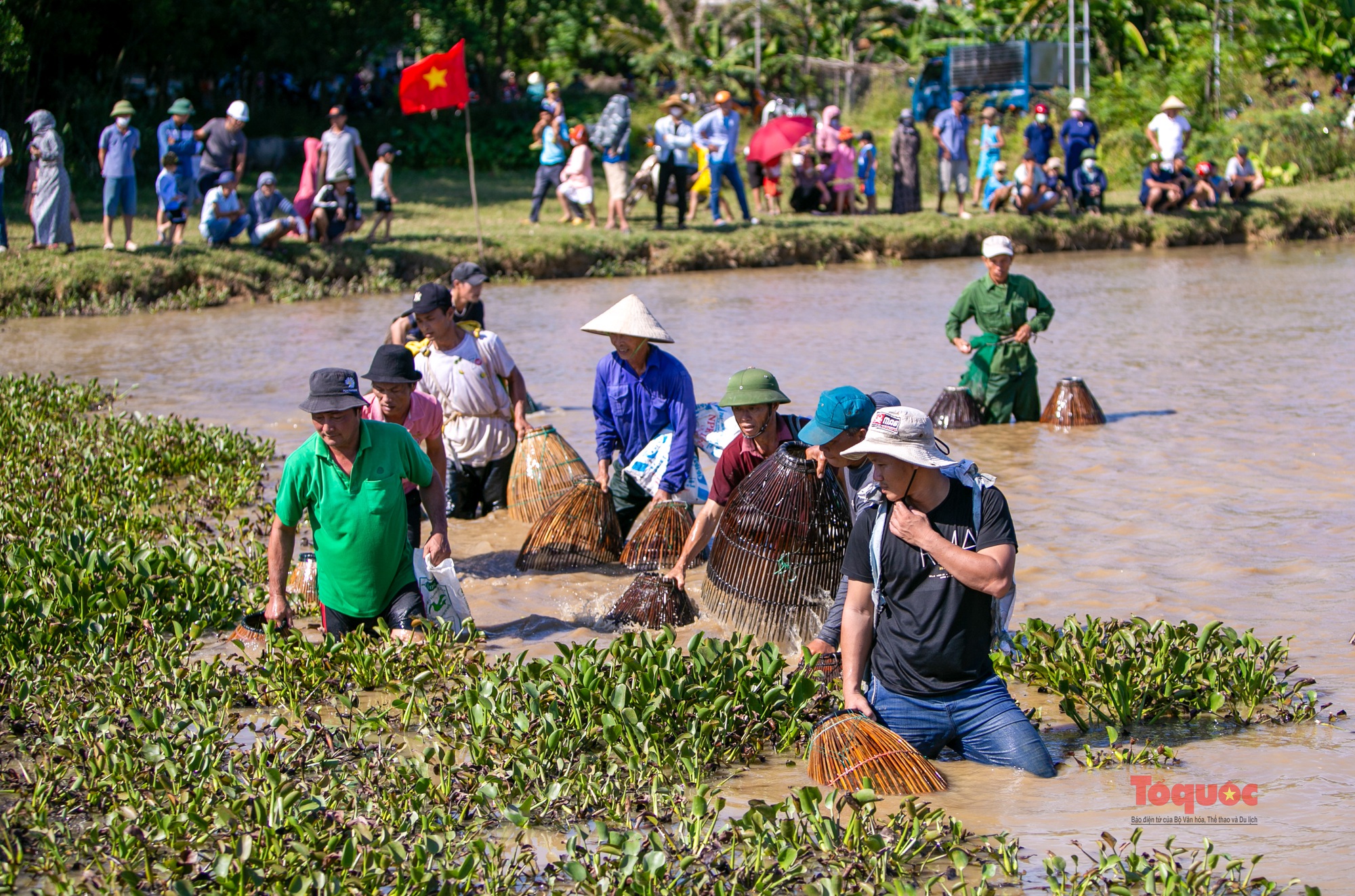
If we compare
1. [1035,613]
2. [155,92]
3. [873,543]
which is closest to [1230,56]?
[155,92]

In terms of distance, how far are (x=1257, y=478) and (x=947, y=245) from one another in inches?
524

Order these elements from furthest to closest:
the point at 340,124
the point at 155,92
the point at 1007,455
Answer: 1. the point at 155,92
2. the point at 340,124
3. the point at 1007,455

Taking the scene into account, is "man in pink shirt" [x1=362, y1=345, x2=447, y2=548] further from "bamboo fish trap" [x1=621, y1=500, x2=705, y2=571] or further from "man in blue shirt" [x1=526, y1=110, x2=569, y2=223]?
"man in blue shirt" [x1=526, y1=110, x2=569, y2=223]

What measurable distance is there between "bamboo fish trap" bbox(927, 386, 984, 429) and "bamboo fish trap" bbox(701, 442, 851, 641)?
4.90m

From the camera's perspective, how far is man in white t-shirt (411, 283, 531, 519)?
767 centimetres

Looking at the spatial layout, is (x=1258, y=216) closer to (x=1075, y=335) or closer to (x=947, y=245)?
(x=947, y=245)

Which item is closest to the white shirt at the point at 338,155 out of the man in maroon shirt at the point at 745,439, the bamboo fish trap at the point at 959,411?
the bamboo fish trap at the point at 959,411

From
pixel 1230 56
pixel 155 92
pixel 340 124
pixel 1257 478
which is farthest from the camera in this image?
pixel 1230 56

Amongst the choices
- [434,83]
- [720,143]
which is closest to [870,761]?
[434,83]

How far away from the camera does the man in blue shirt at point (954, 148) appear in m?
22.6

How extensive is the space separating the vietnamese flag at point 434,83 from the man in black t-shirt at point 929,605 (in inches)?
545

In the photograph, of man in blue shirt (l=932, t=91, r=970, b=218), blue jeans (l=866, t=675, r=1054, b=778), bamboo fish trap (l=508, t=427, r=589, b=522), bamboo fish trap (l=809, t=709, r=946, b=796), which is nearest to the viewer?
bamboo fish trap (l=809, t=709, r=946, b=796)

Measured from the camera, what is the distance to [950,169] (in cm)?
2319

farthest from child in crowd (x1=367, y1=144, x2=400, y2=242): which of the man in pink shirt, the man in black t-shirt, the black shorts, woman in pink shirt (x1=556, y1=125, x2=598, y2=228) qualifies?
the man in black t-shirt
